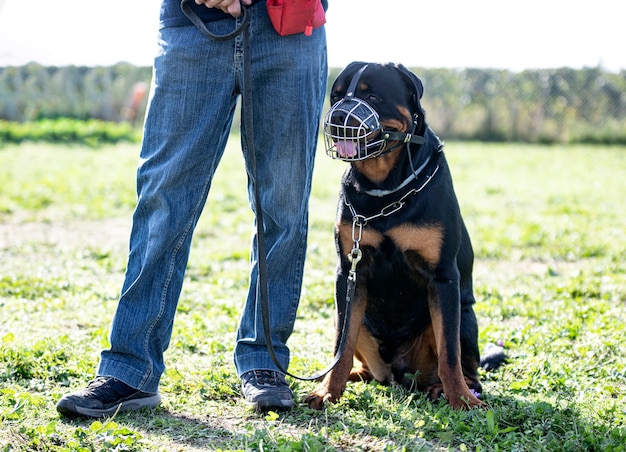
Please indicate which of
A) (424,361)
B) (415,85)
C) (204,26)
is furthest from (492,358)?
(204,26)

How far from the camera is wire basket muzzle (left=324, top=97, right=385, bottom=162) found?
2963 mm

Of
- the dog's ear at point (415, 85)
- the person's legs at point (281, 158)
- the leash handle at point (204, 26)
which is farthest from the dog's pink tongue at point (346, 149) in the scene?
the leash handle at point (204, 26)

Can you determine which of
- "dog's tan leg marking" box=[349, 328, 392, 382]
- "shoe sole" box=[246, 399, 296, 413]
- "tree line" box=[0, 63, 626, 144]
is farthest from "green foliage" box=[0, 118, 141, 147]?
"shoe sole" box=[246, 399, 296, 413]

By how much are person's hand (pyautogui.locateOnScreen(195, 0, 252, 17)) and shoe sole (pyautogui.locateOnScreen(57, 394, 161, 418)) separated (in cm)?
156

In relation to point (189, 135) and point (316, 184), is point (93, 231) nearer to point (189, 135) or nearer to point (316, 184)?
point (316, 184)

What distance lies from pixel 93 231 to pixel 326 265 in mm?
2519

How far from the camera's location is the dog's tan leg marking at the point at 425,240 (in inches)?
124

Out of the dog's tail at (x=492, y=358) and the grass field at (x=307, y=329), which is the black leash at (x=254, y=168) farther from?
the dog's tail at (x=492, y=358)

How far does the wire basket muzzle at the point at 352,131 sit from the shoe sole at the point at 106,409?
1.23 metres

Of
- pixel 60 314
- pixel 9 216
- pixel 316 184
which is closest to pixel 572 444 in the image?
pixel 60 314

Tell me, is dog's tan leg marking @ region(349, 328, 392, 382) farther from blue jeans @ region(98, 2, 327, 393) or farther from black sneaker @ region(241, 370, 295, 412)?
blue jeans @ region(98, 2, 327, 393)

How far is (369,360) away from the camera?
3.58 meters

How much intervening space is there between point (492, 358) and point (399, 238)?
0.98m

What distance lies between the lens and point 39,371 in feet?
11.5
